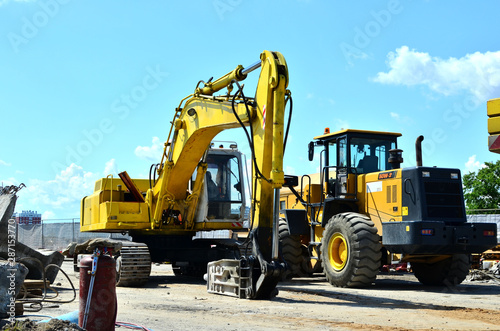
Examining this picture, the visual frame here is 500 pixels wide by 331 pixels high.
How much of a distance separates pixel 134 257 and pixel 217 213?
7.38ft

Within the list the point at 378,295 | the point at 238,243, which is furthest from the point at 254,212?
the point at 238,243

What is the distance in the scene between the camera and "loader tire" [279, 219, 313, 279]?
1546 cm

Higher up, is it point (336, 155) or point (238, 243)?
point (336, 155)

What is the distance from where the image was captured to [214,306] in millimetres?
9859

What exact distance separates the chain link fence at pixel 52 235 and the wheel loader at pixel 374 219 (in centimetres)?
1921

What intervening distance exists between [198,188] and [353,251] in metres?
4.06

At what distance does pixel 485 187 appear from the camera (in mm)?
51438

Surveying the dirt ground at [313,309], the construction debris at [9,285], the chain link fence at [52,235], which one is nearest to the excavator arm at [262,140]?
the dirt ground at [313,309]

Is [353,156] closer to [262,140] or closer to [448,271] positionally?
[448,271]

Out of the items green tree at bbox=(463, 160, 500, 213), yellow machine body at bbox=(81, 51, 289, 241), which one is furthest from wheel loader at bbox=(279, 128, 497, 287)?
green tree at bbox=(463, 160, 500, 213)

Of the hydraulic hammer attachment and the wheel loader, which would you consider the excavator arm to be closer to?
the hydraulic hammer attachment

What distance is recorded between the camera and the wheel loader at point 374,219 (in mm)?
12664

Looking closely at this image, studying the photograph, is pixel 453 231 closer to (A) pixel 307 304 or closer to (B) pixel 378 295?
(B) pixel 378 295

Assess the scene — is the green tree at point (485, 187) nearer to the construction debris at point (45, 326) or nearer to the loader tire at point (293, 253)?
the loader tire at point (293, 253)
